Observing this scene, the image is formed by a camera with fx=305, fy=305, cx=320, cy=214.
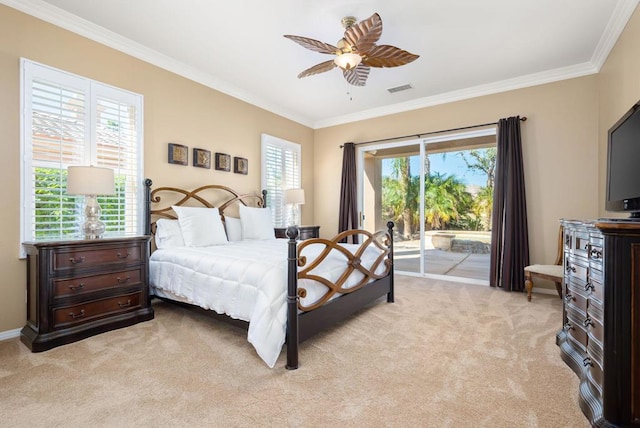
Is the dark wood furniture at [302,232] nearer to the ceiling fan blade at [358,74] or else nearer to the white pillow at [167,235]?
the white pillow at [167,235]

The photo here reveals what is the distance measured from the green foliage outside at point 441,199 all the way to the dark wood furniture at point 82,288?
402 centimetres

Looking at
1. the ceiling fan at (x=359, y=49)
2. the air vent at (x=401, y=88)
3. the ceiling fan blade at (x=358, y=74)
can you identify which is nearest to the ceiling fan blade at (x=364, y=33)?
the ceiling fan at (x=359, y=49)

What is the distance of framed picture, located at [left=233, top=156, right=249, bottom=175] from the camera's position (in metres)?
4.65

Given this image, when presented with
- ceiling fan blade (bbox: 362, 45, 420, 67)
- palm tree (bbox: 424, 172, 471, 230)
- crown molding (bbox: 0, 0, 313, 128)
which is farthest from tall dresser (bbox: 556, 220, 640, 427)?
crown molding (bbox: 0, 0, 313, 128)

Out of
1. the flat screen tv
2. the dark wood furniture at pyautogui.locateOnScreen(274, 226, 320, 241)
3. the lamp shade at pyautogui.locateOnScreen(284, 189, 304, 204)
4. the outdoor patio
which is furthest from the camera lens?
the lamp shade at pyautogui.locateOnScreen(284, 189, 304, 204)

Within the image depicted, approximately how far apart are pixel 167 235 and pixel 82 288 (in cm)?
93

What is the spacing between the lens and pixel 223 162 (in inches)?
175

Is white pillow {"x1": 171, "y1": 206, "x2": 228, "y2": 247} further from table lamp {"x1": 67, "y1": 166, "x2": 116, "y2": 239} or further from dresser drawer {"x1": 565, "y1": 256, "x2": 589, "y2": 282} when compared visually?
dresser drawer {"x1": 565, "y1": 256, "x2": 589, "y2": 282}

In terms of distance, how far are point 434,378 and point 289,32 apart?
338 centimetres

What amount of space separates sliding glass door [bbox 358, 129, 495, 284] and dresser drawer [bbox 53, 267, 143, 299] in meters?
4.11

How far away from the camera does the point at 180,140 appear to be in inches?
154

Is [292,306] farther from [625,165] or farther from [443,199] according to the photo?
[443,199]

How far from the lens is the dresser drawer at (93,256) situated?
250 cm

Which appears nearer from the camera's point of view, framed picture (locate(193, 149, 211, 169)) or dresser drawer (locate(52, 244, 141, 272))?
dresser drawer (locate(52, 244, 141, 272))
